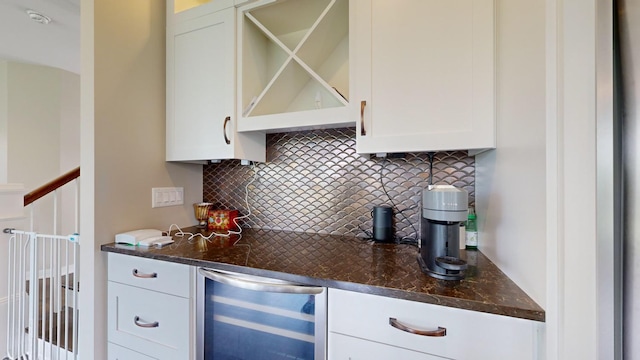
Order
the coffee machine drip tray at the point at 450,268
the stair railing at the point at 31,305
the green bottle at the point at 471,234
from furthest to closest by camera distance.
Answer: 1. the stair railing at the point at 31,305
2. the green bottle at the point at 471,234
3. the coffee machine drip tray at the point at 450,268

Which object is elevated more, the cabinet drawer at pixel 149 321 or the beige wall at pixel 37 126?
the beige wall at pixel 37 126

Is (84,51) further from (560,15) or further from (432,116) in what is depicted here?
(560,15)

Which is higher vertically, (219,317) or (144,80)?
(144,80)

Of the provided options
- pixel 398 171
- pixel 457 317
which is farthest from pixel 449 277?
pixel 398 171

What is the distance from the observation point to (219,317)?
1.08 meters

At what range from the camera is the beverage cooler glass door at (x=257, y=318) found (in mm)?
907


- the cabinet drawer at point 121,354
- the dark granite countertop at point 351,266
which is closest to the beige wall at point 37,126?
the cabinet drawer at point 121,354

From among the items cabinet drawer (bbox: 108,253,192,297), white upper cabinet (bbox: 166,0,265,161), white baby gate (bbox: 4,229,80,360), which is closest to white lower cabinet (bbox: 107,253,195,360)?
cabinet drawer (bbox: 108,253,192,297)

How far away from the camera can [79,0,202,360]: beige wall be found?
123 centimetres

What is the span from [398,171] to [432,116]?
42 centimetres

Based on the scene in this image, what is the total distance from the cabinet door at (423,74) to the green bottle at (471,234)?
43cm

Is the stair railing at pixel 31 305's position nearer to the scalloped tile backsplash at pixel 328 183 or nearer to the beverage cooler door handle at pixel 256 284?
the scalloped tile backsplash at pixel 328 183

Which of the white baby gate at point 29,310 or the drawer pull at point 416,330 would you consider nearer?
the drawer pull at point 416,330

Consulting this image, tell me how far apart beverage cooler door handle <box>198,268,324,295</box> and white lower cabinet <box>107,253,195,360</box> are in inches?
4.9
